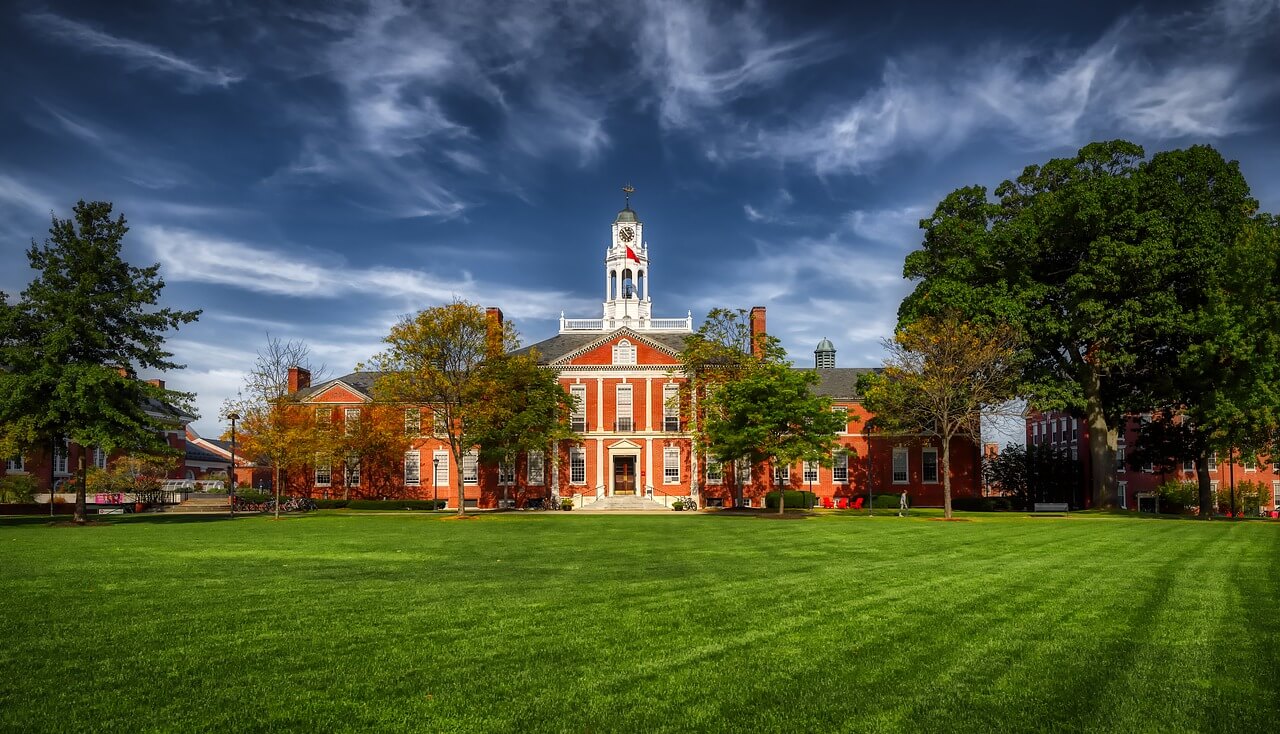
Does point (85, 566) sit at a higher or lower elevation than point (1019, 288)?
lower

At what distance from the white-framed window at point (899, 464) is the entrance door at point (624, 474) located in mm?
17303

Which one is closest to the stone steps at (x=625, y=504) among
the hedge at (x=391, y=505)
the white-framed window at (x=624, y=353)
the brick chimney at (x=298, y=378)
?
the white-framed window at (x=624, y=353)

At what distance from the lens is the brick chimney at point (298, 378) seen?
5941 centimetres

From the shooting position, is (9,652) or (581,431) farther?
(581,431)

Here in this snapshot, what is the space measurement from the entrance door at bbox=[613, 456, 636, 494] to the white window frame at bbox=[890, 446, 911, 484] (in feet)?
56.3

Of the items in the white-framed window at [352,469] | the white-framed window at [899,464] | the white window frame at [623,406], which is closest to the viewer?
the white window frame at [623,406]

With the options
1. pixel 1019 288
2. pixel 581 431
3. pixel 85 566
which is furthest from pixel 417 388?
pixel 1019 288

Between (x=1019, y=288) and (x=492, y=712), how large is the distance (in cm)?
4052

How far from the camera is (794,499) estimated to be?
2100 inches

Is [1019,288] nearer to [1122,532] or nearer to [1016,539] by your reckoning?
[1122,532]

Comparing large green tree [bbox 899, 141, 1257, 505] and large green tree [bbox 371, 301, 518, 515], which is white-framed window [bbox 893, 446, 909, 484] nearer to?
large green tree [bbox 899, 141, 1257, 505]

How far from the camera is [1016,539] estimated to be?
22922 millimetres

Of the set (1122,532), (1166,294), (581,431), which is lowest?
(1122,532)

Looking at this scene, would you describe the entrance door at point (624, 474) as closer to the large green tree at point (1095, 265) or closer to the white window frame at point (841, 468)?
the white window frame at point (841, 468)
